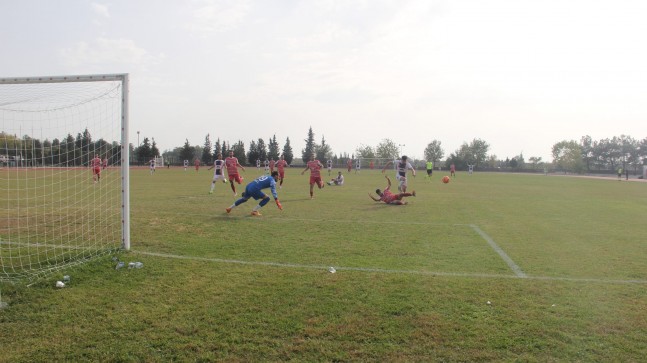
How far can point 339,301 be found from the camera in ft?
16.5

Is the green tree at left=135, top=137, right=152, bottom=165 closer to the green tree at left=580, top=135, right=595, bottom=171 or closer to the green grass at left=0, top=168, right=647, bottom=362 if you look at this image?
the green grass at left=0, top=168, right=647, bottom=362

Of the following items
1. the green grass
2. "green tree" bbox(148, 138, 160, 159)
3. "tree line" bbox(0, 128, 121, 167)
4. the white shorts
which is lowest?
the green grass

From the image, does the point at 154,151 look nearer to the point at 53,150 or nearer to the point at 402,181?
the point at 402,181

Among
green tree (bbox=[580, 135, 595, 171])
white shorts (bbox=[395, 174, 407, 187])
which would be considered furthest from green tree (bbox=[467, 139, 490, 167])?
white shorts (bbox=[395, 174, 407, 187])

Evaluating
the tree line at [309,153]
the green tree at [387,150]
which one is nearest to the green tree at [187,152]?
the tree line at [309,153]

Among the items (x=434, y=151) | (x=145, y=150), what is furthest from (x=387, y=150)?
(x=145, y=150)

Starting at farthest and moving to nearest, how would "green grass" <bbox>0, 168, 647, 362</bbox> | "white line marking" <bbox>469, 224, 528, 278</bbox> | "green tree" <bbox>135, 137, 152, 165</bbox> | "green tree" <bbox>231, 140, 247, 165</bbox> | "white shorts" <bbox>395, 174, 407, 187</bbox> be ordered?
"green tree" <bbox>231, 140, 247, 165</bbox>
"green tree" <bbox>135, 137, 152, 165</bbox>
"white shorts" <bbox>395, 174, 407, 187</bbox>
"white line marking" <bbox>469, 224, 528, 278</bbox>
"green grass" <bbox>0, 168, 647, 362</bbox>

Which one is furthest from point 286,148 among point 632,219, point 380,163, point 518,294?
point 518,294

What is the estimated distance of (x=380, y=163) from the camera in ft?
242

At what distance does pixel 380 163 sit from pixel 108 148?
220 feet

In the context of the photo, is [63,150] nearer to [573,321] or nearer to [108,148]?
[108,148]

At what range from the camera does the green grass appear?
3.92m

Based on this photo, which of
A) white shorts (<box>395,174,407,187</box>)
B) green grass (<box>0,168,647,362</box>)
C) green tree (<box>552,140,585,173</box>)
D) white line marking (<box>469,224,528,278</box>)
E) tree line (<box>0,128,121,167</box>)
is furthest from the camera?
green tree (<box>552,140,585,173</box>)

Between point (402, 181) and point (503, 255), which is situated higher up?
point (402, 181)
